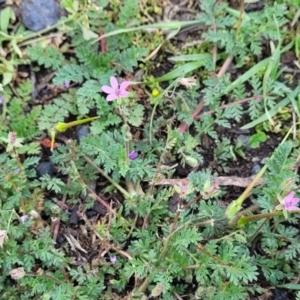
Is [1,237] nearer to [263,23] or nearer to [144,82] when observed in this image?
[144,82]

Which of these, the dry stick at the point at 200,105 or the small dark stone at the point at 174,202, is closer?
the small dark stone at the point at 174,202

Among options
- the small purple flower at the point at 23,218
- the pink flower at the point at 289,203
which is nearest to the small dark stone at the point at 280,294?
the pink flower at the point at 289,203

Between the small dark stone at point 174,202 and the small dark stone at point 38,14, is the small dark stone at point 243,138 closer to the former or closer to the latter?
the small dark stone at point 174,202

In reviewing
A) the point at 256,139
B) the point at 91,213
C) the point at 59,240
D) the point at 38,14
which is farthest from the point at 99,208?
the point at 38,14

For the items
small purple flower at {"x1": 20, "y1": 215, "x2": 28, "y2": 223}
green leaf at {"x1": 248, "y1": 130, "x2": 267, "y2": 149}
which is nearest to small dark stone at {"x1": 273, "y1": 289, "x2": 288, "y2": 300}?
green leaf at {"x1": 248, "y1": 130, "x2": 267, "y2": 149}

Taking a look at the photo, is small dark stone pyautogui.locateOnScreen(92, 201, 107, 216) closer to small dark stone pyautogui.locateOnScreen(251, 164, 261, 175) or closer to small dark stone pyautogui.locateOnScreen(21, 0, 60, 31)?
small dark stone pyautogui.locateOnScreen(251, 164, 261, 175)

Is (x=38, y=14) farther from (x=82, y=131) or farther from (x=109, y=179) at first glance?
(x=109, y=179)

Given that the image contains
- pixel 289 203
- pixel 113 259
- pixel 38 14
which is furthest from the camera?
pixel 38 14

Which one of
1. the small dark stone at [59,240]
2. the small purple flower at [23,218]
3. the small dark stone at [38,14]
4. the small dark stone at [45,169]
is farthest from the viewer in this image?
the small dark stone at [38,14]
